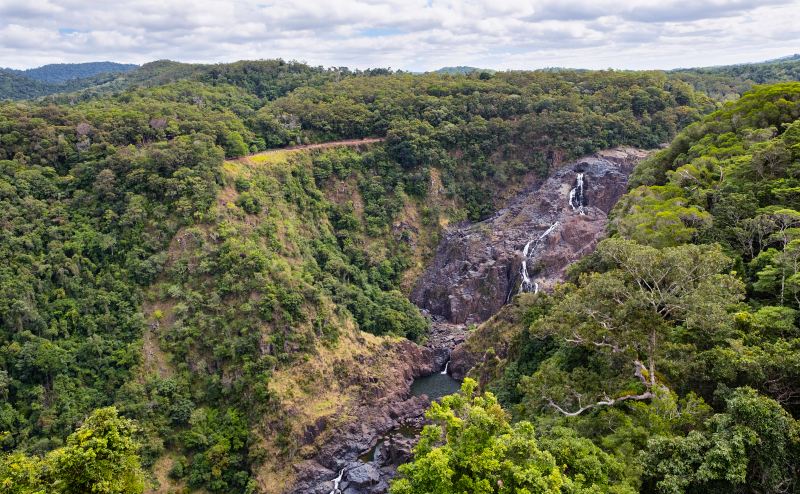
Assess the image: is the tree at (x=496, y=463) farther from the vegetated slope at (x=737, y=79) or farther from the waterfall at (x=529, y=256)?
the vegetated slope at (x=737, y=79)

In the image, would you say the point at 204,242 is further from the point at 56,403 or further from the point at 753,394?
the point at 753,394

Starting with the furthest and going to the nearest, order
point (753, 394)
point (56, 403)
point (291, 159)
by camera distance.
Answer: point (291, 159) → point (56, 403) → point (753, 394)

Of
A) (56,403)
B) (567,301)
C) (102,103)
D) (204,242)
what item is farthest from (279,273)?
(102,103)

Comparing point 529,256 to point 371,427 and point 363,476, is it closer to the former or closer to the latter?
point 371,427

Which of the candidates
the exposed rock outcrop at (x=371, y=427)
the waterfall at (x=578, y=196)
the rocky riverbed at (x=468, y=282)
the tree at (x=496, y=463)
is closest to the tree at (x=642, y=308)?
the tree at (x=496, y=463)

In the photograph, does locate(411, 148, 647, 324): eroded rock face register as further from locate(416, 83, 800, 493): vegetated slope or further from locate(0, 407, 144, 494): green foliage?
locate(0, 407, 144, 494): green foliage
